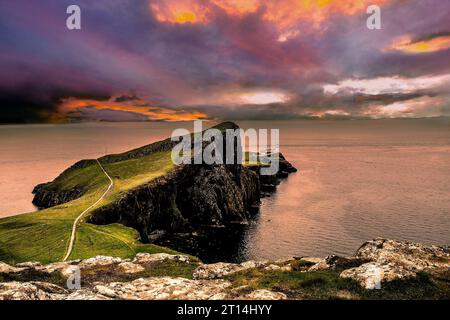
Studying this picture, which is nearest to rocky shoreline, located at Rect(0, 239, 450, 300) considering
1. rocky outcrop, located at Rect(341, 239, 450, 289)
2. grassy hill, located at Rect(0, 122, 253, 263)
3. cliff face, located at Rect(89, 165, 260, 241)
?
rocky outcrop, located at Rect(341, 239, 450, 289)

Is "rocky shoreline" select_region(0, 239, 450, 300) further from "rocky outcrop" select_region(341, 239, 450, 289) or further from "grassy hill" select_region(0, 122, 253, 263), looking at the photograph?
"grassy hill" select_region(0, 122, 253, 263)

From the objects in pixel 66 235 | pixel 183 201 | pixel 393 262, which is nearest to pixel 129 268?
pixel 393 262

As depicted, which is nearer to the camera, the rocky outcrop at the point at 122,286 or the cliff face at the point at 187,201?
the rocky outcrop at the point at 122,286

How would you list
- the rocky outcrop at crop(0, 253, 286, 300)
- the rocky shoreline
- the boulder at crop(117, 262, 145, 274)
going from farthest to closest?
the boulder at crop(117, 262, 145, 274)
the rocky shoreline
the rocky outcrop at crop(0, 253, 286, 300)

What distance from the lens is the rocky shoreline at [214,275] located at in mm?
24234

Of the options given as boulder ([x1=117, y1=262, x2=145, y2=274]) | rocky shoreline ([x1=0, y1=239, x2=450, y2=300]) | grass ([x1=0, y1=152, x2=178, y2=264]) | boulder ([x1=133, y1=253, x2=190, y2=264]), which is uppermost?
rocky shoreline ([x1=0, y1=239, x2=450, y2=300])

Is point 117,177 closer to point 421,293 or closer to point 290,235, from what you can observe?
point 290,235

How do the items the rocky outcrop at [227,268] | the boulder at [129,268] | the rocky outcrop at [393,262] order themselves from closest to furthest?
1. the rocky outcrop at [393,262]
2. the rocky outcrop at [227,268]
3. the boulder at [129,268]

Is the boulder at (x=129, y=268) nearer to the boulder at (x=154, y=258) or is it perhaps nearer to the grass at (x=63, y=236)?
the boulder at (x=154, y=258)

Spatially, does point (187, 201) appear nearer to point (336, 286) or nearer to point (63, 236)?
point (63, 236)

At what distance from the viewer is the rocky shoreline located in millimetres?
24234

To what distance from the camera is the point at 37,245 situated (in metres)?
75.8

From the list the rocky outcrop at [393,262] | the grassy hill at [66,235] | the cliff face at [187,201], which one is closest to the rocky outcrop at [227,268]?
the rocky outcrop at [393,262]

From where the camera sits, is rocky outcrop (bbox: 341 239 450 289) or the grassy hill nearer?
rocky outcrop (bbox: 341 239 450 289)
